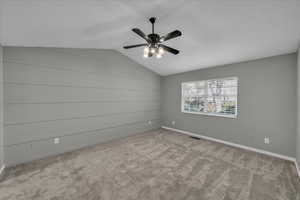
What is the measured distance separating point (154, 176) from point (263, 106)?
317 cm

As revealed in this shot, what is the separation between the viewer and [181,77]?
482 cm

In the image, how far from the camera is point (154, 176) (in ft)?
6.98

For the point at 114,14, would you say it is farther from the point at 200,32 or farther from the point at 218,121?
the point at 218,121

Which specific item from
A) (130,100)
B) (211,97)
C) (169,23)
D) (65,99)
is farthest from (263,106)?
(65,99)

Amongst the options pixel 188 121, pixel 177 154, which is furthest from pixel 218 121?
pixel 177 154

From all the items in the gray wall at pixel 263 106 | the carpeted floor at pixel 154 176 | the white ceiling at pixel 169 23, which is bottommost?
the carpeted floor at pixel 154 176

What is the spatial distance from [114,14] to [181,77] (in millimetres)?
3409

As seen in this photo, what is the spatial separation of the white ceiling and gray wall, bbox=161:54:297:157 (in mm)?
364

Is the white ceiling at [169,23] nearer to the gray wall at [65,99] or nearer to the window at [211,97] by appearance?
the gray wall at [65,99]

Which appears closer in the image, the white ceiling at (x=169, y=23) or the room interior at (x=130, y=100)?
the white ceiling at (x=169, y=23)

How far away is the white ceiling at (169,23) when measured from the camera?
165 cm

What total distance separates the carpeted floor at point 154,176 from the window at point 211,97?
49.5 inches

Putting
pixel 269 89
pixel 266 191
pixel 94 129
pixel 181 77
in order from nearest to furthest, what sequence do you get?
pixel 266 191 < pixel 269 89 < pixel 94 129 < pixel 181 77

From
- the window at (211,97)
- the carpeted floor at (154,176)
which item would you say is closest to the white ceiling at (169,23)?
the window at (211,97)
